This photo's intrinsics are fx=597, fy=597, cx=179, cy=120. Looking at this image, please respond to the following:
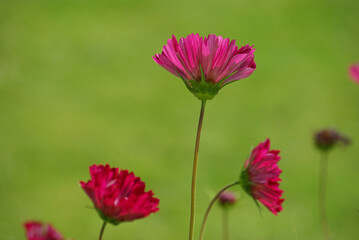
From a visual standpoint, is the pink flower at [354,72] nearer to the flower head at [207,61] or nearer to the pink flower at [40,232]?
the flower head at [207,61]

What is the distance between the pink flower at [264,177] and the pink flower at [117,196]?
93mm

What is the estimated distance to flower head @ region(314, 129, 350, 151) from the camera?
0.96 meters

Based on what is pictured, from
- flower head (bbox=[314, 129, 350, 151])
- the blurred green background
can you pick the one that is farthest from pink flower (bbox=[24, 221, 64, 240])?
the blurred green background

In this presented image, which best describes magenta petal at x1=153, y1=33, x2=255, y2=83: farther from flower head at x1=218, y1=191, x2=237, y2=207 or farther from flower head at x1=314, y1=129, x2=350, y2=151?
flower head at x1=314, y1=129, x2=350, y2=151

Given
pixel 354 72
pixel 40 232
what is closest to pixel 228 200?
pixel 354 72

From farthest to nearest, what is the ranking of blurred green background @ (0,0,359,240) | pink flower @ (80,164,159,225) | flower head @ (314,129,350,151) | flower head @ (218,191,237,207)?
blurred green background @ (0,0,359,240) → flower head @ (314,129,350,151) → flower head @ (218,191,237,207) → pink flower @ (80,164,159,225)

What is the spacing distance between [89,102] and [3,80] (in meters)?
0.41

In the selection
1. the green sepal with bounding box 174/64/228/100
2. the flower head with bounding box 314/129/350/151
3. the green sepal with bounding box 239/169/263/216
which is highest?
the flower head with bounding box 314/129/350/151

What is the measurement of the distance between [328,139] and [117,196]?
25.9 inches

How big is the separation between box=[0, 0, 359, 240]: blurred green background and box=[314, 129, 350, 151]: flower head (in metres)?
0.89

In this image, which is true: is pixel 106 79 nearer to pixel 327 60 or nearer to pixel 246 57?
pixel 327 60

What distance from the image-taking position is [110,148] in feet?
7.82

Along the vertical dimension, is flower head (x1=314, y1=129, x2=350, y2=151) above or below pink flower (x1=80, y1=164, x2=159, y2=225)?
above

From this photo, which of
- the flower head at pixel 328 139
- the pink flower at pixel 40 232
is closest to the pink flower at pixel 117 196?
the pink flower at pixel 40 232
